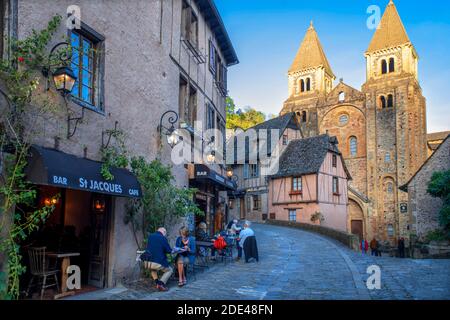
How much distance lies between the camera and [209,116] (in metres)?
16.6

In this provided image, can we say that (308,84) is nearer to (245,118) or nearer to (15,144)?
(245,118)

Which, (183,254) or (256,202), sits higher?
(256,202)

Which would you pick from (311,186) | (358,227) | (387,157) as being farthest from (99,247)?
(387,157)

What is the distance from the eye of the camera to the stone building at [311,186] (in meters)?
31.0

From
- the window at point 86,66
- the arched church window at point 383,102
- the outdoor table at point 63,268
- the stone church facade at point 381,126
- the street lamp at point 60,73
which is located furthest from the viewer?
the arched church window at point 383,102

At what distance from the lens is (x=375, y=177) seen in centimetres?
4419

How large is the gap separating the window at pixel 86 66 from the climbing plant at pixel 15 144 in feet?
4.22

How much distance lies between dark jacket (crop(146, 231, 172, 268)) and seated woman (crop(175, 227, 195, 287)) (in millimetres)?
560

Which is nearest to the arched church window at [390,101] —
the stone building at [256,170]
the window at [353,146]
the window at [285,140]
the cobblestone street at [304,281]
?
the window at [353,146]

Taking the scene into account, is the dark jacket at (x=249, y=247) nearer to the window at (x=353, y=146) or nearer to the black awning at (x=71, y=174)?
the black awning at (x=71, y=174)

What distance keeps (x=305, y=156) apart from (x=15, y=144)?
27960mm

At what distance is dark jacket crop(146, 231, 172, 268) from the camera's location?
27.8 ft

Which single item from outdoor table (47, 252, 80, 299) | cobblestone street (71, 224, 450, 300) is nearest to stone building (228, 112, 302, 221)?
cobblestone street (71, 224, 450, 300)
